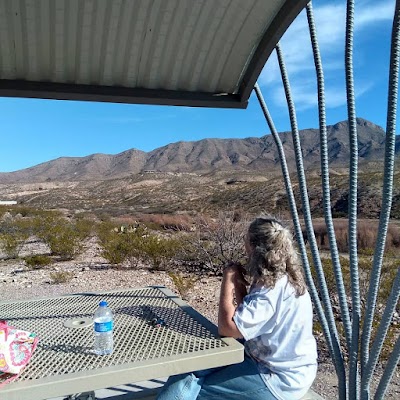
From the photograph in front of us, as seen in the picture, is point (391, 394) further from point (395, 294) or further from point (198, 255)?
point (198, 255)

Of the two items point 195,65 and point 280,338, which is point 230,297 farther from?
point 195,65

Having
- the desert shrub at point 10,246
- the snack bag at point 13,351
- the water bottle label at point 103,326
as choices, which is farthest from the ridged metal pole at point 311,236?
the desert shrub at point 10,246

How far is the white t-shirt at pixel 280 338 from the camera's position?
2.03 m

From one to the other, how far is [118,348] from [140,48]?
66.9 inches

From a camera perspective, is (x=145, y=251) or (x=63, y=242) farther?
(x=63, y=242)

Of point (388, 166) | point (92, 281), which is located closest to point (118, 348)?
point (388, 166)

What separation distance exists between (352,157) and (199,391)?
1.21 meters

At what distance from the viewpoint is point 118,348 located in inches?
77.3

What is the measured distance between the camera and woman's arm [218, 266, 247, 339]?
2.01 m

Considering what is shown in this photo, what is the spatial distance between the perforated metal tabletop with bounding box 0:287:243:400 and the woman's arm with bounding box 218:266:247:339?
47 mm

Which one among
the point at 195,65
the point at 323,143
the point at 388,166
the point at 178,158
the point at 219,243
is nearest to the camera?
the point at 388,166

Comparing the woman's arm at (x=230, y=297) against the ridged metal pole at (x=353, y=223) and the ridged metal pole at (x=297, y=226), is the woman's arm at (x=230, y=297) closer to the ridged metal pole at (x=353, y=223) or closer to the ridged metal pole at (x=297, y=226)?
the ridged metal pole at (x=297, y=226)

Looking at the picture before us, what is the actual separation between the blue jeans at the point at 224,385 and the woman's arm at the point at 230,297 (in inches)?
7.3

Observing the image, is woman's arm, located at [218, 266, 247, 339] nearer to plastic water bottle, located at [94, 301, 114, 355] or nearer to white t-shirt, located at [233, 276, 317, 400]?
white t-shirt, located at [233, 276, 317, 400]
